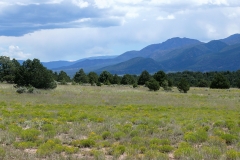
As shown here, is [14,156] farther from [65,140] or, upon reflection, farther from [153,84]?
[153,84]

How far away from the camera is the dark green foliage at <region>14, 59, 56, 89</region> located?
47000 mm

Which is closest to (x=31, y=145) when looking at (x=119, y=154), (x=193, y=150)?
(x=119, y=154)

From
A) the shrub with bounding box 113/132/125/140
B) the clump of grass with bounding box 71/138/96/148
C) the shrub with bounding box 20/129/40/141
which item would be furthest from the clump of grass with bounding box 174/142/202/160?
the shrub with bounding box 20/129/40/141

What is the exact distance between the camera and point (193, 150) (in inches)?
386

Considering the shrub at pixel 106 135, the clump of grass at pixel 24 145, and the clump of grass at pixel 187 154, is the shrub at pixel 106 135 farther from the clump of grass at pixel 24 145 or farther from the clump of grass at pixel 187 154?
the clump of grass at pixel 187 154

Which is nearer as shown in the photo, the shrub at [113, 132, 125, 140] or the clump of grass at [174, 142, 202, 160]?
the clump of grass at [174, 142, 202, 160]

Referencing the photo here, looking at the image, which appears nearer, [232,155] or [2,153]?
[2,153]

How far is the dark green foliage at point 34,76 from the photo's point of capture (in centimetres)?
4700

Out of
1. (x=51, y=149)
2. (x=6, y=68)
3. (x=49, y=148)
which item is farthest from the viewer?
(x=6, y=68)

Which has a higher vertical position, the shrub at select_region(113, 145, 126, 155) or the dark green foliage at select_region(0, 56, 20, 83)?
the dark green foliage at select_region(0, 56, 20, 83)

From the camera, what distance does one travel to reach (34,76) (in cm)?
4709

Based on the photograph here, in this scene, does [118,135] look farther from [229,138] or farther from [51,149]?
[229,138]

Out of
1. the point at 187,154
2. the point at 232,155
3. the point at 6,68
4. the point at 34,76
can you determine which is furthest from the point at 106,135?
the point at 6,68

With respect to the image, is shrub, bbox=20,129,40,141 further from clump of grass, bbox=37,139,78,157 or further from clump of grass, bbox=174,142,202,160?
clump of grass, bbox=174,142,202,160
